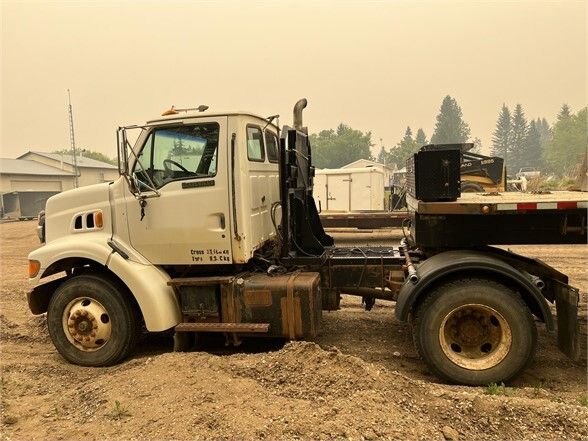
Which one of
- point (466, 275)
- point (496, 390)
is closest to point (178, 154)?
point (466, 275)

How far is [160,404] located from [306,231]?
2.61 meters

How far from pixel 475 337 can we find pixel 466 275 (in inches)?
23.2

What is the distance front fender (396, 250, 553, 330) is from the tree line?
70194 mm

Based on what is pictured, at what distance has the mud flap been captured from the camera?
429 cm

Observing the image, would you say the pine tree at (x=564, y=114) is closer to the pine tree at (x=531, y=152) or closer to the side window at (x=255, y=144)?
the pine tree at (x=531, y=152)

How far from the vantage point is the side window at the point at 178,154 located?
5000mm

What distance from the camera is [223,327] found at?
4945 mm

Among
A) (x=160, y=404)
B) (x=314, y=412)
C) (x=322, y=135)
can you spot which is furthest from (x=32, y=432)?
(x=322, y=135)

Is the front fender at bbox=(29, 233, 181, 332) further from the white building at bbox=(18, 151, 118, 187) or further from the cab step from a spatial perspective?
the white building at bbox=(18, 151, 118, 187)

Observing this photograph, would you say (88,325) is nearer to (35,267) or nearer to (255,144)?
(35,267)

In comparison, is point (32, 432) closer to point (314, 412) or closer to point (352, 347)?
point (314, 412)

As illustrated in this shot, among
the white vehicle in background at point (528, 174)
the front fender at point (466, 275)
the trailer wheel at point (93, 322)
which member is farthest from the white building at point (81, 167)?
the front fender at point (466, 275)

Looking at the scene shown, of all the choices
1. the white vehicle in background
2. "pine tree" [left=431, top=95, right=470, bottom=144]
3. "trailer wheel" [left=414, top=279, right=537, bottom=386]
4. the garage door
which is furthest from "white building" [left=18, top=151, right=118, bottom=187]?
"pine tree" [left=431, top=95, right=470, bottom=144]

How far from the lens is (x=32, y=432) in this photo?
3783 mm
